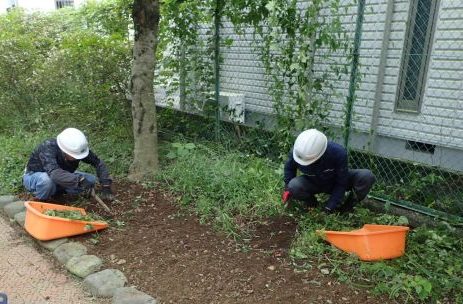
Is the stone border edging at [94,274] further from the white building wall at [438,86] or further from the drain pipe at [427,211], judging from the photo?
the white building wall at [438,86]

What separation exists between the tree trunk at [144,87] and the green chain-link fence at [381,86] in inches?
40.3

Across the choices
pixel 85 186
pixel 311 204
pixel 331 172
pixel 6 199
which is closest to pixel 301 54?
pixel 331 172

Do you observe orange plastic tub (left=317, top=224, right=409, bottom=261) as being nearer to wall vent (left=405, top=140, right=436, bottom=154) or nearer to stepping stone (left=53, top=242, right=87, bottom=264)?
wall vent (left=405, top=140, right=436, bottom=154)

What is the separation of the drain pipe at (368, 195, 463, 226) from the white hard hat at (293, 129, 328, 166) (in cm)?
101

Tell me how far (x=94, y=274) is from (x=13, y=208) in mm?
1674

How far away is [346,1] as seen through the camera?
477 cm

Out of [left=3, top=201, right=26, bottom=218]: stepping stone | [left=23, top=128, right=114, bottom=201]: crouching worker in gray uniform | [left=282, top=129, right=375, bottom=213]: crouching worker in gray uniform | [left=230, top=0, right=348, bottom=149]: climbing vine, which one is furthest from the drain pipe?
[left=3, top=201, right=26, bottom=218]: stepping stone

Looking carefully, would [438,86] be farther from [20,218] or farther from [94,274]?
[20,218]

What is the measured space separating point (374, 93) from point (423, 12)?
95 cm

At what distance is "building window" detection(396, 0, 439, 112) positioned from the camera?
4176mm

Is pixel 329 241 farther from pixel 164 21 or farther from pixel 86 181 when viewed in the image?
pixel 164 21

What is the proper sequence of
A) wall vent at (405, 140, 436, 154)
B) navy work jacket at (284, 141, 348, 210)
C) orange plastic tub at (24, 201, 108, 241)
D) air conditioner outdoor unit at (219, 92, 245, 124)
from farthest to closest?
air conditioner outdoor unit at (219, 92, 245, 124), wall vent at (405, 140, 436, 154), navy work jacket at (284, 141, 348, 210), orange plastic tub at (24, 201, 108, 241)

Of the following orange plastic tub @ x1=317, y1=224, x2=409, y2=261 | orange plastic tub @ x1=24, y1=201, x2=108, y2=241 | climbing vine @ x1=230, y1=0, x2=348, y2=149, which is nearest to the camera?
orange plastic tub @ x1=317, y1=224, x2=409, y2=261

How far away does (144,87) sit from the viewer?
15.0 feet
